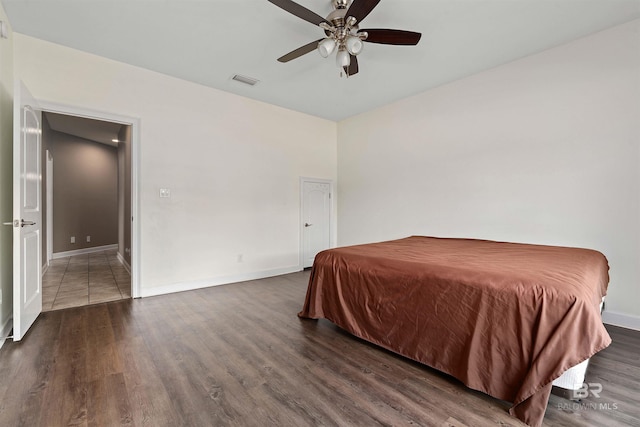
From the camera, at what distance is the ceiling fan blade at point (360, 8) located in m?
2.02

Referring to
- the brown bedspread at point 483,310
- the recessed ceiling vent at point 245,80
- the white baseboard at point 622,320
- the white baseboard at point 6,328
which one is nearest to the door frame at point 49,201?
the white baseboard at point 6,328

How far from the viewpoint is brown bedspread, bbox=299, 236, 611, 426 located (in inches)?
59.3

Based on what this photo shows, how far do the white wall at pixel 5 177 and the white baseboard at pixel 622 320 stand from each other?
549 centimetres

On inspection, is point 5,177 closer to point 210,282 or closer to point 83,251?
point 210,282

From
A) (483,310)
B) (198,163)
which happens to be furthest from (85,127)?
(483,310)

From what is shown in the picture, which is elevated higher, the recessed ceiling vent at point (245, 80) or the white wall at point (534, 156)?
the recessed ceiling vent at point (245, 80)

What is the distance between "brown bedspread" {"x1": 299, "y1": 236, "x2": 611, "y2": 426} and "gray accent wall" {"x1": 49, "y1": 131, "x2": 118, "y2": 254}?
22.2 ft

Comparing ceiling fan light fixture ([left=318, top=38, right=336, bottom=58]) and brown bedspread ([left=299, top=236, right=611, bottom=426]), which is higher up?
ceiling fan light fixture ([left=318, top=38, right=336, bottom=58])

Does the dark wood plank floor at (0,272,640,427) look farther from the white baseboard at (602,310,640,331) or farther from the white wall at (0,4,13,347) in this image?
the white wall at (0,4,13,347)

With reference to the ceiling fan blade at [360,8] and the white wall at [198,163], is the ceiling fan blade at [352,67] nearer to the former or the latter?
the ceiling fan blade at [360,8]

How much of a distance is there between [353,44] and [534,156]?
251 cm

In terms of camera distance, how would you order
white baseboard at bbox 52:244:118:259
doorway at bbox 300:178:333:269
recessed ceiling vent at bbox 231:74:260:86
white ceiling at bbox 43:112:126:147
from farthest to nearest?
1. white baseboard at bbox 52:244:118:259
2. doorway at bbox 300:178:333:269
3. white ceiling at bbox 43:112:126:147
4. recessed ceiling vent at bbox 231:74:260:86

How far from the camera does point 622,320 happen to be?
279cm

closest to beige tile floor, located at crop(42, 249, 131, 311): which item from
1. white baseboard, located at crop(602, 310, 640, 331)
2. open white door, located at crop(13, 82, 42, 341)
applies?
open white door, located at crop(13, 82, 42, 341)
